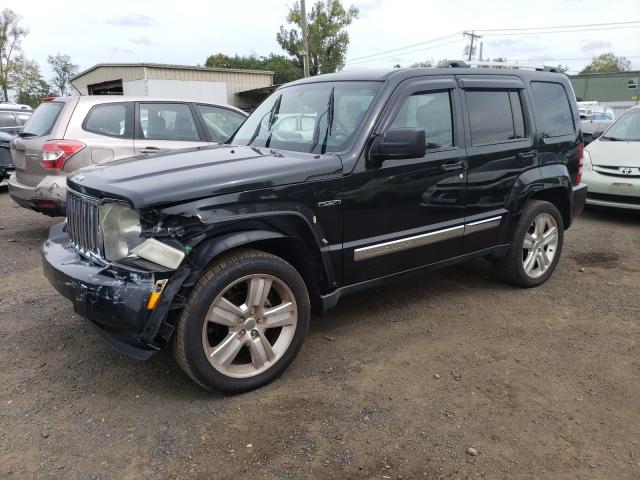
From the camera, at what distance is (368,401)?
304 cm

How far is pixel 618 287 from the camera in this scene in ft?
16.2

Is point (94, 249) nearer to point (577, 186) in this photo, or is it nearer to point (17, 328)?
point (17, 328)

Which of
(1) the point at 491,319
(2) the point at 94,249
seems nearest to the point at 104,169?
(2) the point at 94,249

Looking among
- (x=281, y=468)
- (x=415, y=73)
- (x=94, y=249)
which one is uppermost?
(x=415, y=73)

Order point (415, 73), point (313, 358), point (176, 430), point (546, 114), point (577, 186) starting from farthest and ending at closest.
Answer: point (577, 186), point (546, 114), point (415, 73), point (313, 358), point (176, 430)

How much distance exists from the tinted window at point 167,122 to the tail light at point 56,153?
0.91m

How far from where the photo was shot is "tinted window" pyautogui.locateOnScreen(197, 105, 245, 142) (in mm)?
6906

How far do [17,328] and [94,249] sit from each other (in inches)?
59.9

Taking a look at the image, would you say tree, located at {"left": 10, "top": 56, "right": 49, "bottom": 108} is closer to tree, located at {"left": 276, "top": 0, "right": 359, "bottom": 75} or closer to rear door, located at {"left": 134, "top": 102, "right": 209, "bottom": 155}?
tree, located at {"left": 276, "top": 0, "right": 359, "bottom": 75}

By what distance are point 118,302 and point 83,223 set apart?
765 mm

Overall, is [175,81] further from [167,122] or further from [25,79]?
[25,79]

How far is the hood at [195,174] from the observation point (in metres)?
2.79

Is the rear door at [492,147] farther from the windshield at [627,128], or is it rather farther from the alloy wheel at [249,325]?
the windshield at [627,128]

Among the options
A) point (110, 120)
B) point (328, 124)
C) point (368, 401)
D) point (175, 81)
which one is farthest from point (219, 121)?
point (175, 81)
